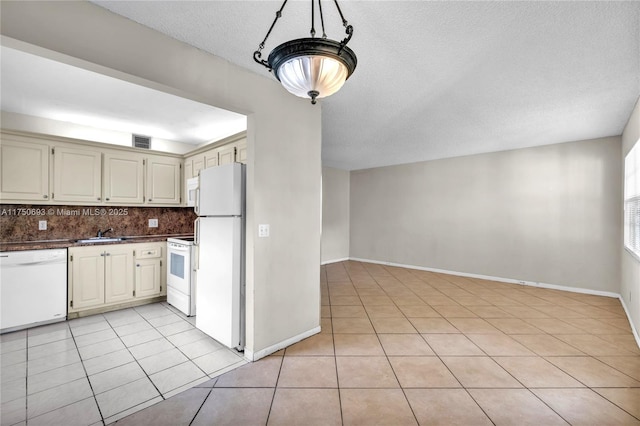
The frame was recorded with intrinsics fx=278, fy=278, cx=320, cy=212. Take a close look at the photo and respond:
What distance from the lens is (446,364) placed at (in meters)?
2.35

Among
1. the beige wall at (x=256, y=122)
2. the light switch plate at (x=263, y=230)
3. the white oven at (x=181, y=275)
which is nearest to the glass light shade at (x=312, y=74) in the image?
the beige wall at (x=256, y=122)

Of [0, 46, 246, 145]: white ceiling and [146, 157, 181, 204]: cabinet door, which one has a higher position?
[0, 46, 246, 145]: white ceiling

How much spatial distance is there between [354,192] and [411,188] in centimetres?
157

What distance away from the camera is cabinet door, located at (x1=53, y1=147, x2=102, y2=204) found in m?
3.37

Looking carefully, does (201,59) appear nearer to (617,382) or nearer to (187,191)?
(187,191)

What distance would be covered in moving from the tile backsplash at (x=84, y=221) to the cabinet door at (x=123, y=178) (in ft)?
1.14

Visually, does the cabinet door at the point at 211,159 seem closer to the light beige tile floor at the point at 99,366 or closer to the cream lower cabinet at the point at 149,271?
the cream lower cabinet at the point at 149,271

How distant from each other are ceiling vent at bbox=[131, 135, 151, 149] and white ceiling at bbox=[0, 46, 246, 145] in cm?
8

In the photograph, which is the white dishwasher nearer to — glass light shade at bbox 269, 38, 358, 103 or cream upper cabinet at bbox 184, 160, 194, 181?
cream upper cabinet at bbox 184, 160, 194, 181

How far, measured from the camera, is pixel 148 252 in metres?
3.80

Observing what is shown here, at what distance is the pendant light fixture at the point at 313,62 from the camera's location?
1.07 meters

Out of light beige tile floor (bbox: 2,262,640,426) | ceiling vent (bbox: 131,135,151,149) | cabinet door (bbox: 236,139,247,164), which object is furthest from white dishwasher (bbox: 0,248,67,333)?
A: cabinet door (bbox: 236,139,247,164)

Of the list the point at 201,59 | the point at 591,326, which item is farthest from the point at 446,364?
the point at 201,59

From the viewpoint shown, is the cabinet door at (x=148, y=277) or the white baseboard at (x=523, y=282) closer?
the cabinet door at (x=148, y=277)
